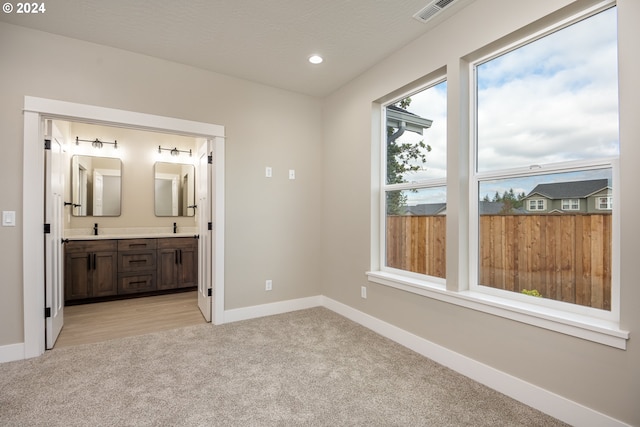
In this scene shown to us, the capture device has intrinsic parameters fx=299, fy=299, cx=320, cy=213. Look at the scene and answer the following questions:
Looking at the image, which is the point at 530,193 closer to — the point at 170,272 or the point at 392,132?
the point at 392,132

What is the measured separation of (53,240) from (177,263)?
6.67ft

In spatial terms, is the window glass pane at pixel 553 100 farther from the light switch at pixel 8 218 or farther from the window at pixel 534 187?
the light switch at pixel 8 218

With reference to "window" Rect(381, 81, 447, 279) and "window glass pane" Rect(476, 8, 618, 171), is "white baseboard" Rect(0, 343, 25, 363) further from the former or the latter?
"window glass pane" Rect(476, 8, 618, 171)

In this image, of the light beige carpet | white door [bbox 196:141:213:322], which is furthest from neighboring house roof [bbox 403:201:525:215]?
white door [bbox 196:141:213:322]

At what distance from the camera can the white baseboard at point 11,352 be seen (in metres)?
2.43

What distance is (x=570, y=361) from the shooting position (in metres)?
1.72

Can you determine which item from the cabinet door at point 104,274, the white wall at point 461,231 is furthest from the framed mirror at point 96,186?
the white wall at point 461,231

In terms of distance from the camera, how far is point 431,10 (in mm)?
2289

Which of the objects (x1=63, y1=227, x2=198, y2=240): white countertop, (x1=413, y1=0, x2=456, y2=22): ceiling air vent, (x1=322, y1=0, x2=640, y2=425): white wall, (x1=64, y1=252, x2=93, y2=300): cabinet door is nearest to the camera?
(x1=322, y1=0, x2=640, y2=425): white wall

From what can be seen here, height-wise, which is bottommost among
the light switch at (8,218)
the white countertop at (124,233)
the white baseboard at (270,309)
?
the white baseboard at (270,309)

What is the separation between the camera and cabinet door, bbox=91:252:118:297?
163 inches

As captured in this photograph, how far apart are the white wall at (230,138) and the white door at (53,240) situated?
190 mm

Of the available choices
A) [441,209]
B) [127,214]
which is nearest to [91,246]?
[127,214]

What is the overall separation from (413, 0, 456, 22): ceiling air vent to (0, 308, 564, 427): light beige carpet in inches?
109
